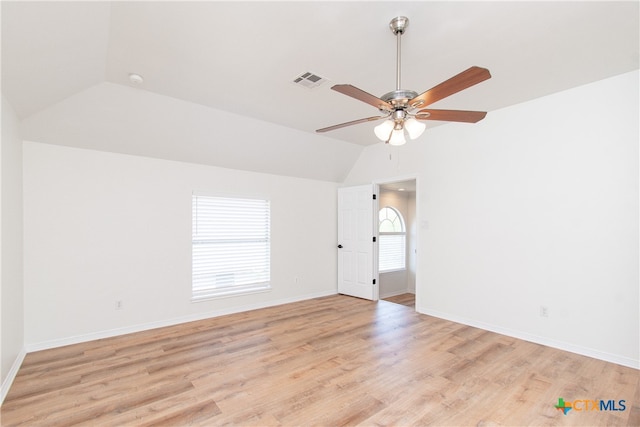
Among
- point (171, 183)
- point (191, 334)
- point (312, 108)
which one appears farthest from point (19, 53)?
point (191, 334)

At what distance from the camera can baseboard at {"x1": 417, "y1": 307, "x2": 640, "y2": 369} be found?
2943 mm

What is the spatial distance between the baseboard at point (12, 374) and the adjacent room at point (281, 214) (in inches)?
1.4

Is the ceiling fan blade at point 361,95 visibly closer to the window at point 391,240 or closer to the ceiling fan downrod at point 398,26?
the ceiling fan downrod at point 398,26

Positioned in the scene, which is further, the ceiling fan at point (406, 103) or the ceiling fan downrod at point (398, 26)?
the ceiling fan downrod at point (398, 26)

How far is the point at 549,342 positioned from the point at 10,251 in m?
5.55

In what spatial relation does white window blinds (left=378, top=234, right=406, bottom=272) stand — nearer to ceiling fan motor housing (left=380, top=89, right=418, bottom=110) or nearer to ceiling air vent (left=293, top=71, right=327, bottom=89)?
ceiling air vent (left=293, top=71, right=327, bottom=89)

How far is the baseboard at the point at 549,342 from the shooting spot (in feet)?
9.66

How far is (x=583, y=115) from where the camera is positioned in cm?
322

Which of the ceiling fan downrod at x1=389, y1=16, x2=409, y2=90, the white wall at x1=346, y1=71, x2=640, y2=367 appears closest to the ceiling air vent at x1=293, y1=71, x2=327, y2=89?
the ceiling fan downrod at x1=389, y1=16, x2=409, y2=90

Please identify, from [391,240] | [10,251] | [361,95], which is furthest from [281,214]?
[361,95]

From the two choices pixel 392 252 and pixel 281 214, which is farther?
pixel 392 252

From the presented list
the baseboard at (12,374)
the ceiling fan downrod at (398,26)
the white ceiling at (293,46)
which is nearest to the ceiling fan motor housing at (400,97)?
the ceiling fan downrod at (398,26)

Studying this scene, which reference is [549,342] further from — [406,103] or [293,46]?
[293,46]

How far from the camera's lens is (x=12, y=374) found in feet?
8.74
